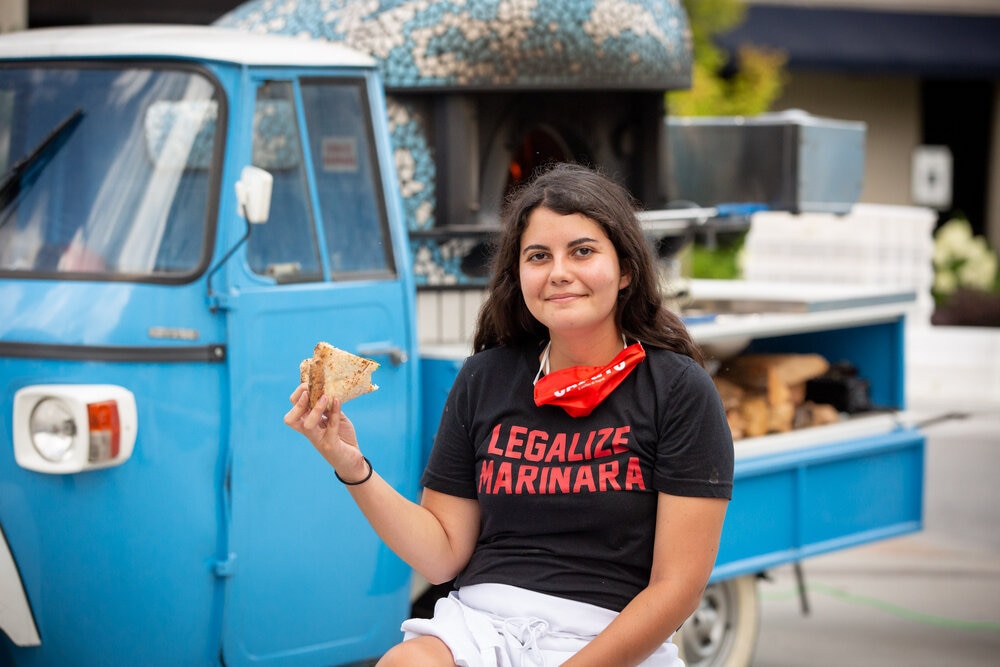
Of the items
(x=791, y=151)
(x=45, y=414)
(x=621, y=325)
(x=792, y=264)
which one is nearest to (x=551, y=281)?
(x=621, y=325)

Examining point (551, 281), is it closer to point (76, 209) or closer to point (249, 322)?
point (249, 322)

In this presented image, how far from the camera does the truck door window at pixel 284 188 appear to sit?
4.01 m

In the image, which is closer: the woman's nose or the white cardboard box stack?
the woman's nose

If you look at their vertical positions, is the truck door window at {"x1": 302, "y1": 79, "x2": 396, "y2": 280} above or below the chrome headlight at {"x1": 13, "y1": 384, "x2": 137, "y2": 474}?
above

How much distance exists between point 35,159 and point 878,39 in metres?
15.1

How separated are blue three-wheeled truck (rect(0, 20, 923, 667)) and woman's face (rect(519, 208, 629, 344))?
1.21 m

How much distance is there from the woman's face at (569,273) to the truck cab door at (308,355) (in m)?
1.34

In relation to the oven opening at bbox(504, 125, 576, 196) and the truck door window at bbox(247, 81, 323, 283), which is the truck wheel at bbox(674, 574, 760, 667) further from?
the truck door window at bbox(247, 81, 323, 283)

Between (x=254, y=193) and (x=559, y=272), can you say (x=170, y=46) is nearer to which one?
(x=254, y=193)

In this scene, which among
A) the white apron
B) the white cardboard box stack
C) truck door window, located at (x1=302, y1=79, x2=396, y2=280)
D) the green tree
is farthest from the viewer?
the green tree

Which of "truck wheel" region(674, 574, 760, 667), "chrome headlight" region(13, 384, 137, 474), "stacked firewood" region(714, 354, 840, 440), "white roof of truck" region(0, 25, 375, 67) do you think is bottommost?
"truck wheel" region(674, 574, 760, 667)

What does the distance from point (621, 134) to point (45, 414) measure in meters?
2.77

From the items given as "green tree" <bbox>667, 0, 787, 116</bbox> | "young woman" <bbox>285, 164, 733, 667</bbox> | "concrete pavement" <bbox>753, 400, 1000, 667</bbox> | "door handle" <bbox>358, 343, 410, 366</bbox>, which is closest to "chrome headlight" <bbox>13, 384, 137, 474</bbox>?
"door handle" <bbox>358, 343, 410, 366</bbox>

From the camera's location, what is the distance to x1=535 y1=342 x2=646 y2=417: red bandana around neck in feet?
8.70
